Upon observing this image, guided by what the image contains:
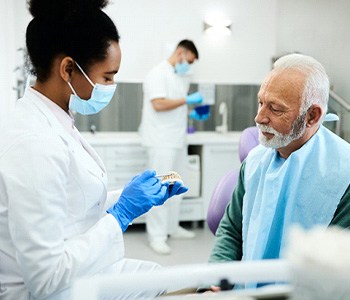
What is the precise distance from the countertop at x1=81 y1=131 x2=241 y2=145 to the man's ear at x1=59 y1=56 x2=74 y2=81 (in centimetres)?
232

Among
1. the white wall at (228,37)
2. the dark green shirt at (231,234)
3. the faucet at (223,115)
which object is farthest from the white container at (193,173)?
the dark green shirt at (231,234)


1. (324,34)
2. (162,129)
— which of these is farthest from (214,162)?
(324,34)

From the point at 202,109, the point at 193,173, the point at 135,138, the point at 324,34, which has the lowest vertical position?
the point at 193,173

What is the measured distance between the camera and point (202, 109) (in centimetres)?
390

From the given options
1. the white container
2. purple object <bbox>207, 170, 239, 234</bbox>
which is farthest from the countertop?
purple object <bbox>207, 170, 239, 234</bbox>

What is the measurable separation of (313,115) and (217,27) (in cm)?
295

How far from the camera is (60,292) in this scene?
121 cm

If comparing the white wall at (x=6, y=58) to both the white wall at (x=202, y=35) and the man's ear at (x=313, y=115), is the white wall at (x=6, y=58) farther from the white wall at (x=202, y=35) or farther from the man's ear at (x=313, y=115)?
the man's ear at (x=313, y=115)

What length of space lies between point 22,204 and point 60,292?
31cm

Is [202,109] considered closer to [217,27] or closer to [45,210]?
[217,27]

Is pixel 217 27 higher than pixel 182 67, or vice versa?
pixel 217 27

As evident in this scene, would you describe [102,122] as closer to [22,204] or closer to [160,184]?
[160,184]

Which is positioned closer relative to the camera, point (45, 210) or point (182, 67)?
point (45, 210)

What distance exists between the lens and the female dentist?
106cm
